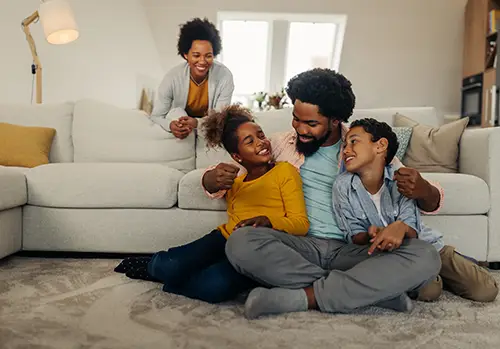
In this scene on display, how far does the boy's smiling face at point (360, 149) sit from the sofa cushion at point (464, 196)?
0.64 m

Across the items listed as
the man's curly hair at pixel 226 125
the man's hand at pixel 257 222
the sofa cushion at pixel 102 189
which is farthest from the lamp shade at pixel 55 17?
the man's hand at pixel 257 222

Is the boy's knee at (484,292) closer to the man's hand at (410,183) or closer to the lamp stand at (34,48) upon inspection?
the man's hand at (410,183)

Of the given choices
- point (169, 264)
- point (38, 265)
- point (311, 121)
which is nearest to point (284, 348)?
point (169, 264)

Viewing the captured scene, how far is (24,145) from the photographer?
273 cm

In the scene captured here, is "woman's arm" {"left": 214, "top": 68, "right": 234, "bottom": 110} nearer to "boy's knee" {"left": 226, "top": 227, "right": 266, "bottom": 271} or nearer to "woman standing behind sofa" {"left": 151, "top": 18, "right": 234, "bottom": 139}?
"woman standing behind sofa" {"left": 151, "top": 18, "right": 234, "bottom": 139}

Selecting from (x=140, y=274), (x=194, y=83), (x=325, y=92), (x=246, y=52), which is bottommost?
(x=140, y=274)

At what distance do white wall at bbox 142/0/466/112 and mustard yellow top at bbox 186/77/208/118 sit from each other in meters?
3.43

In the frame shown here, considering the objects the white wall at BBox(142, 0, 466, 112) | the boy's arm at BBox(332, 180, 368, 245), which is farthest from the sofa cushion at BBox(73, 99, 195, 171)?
the white wall at BBox(142, 0, 466, 112)

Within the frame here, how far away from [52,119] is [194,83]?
83 centimetres

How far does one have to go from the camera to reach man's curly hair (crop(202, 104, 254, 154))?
1843 mm

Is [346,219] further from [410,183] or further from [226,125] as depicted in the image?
[226,125]

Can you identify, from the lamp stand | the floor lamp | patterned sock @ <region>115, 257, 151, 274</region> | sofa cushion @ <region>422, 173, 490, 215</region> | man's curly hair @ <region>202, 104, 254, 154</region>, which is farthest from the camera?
the lamp stand

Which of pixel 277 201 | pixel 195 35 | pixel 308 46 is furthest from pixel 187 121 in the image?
pixel 308 46

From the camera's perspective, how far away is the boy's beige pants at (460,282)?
67.3 inches
